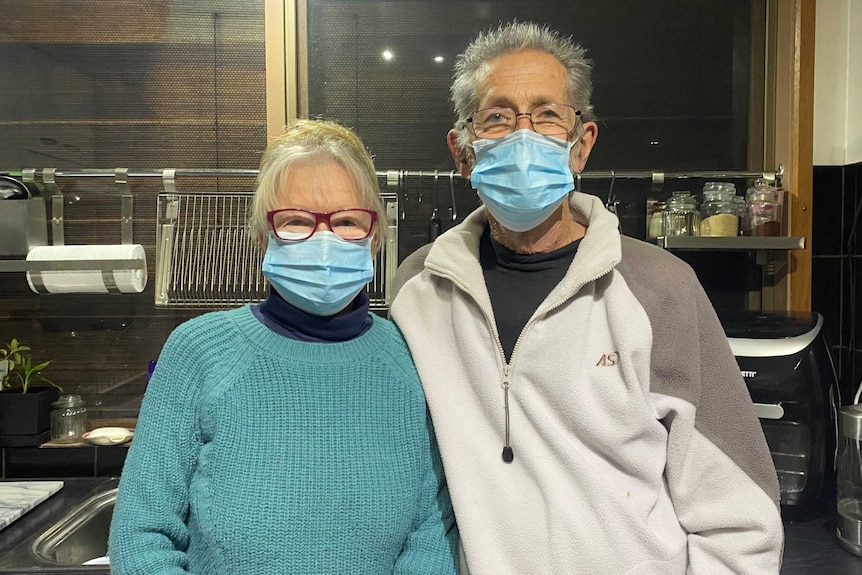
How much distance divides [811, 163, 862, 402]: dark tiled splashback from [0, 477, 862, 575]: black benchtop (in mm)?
460

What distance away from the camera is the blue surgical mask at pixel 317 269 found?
0.90m

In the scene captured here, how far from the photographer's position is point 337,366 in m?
0.93

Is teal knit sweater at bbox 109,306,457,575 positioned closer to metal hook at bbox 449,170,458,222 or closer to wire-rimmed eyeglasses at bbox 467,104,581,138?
wire-rimmed eyeglasses at bbox 467,104,581,138

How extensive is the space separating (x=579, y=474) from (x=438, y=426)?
214 mm

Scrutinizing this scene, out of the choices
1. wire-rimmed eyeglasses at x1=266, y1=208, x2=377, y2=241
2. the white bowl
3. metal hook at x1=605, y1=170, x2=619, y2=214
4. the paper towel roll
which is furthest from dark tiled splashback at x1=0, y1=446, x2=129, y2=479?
metal hook at x1=605, y1=170, x2=619, y2=214

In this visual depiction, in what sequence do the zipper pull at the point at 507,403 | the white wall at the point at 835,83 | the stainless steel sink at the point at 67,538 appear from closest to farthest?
the zipper pull at the point at 507,403 → the stainless steel sink at the point at 67,538 → the white wall at the point at 835,83

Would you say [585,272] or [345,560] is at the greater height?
[585,272]

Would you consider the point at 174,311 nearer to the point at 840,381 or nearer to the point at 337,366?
the point at 337,366

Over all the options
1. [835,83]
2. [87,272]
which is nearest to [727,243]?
[835,83]

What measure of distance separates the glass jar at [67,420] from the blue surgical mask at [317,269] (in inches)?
45.4

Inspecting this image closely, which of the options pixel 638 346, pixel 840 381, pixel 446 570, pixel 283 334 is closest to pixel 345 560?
pixel 446 570

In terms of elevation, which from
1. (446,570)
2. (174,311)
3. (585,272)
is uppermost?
(585,272)

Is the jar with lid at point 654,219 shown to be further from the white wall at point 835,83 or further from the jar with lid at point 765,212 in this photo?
the white wall at point 835,83

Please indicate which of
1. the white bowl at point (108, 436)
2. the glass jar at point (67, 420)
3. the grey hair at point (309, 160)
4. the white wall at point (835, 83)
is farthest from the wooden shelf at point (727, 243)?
the glass jar at point (67, 420)
